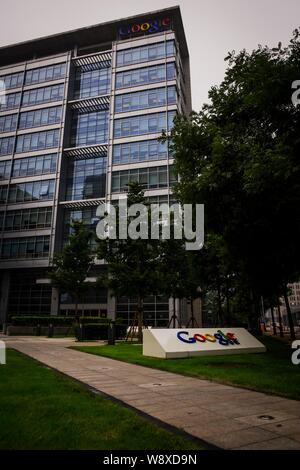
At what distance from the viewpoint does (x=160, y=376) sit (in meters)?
9.32

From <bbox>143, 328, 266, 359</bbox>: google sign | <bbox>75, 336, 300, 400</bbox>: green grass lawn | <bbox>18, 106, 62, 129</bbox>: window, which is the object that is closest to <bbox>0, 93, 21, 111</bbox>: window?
<bbox>18, 106, 62, 129</bbox>: window

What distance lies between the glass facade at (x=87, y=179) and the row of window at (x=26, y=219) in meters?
4.27

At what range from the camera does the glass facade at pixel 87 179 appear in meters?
49.9

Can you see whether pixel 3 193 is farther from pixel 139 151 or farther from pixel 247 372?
pixel 247 372

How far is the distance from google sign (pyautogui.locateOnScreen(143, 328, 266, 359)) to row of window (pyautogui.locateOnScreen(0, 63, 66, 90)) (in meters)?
53.5

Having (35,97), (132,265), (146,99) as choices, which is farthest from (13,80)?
(132,265)

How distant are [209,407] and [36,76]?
63.1 m

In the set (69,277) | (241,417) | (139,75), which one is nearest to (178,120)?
(241,417)

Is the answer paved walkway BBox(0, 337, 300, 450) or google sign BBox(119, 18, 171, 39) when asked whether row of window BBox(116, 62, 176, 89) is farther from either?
paved walkway BBox(0, 337, 300, 450)

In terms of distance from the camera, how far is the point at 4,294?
161ft

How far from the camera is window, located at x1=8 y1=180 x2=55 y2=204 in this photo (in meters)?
50.1

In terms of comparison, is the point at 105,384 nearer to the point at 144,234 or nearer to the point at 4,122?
the point at 144,234

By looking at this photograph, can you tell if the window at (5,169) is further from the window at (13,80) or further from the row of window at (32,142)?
the window at (13,80)
